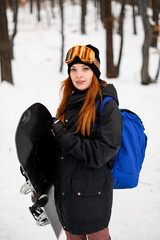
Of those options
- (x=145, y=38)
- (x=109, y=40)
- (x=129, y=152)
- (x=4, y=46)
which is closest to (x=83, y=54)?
(x=129, y=152)

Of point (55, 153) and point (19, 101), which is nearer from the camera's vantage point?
point (55, 153)

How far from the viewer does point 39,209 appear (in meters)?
1.90

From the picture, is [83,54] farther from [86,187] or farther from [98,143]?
[86,187]

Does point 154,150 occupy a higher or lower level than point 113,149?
lower

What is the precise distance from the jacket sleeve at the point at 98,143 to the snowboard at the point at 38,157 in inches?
8.0

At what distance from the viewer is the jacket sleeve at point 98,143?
1477mm

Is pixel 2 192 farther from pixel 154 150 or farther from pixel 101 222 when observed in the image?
pixel 154 150

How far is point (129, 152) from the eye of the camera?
5.41ft

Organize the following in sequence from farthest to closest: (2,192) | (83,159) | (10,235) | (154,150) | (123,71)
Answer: (123,71) < (154,150) < (2,192) < (10,235) < (83,159)

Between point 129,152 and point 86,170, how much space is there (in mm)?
368

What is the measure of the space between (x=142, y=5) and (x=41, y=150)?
9.53m

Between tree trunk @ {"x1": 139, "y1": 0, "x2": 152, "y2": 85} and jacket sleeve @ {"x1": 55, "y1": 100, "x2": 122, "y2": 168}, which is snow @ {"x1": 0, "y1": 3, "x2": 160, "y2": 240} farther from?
jacket sleeve @ {"x1": 55, "y1": 100, "x2": 122, "y2": 168}

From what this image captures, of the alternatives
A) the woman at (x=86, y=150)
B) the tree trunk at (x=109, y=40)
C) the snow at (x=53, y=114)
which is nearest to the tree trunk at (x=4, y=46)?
the snow at (x=53, y=114)

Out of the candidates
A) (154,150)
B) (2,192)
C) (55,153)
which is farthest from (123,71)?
(55,153)
